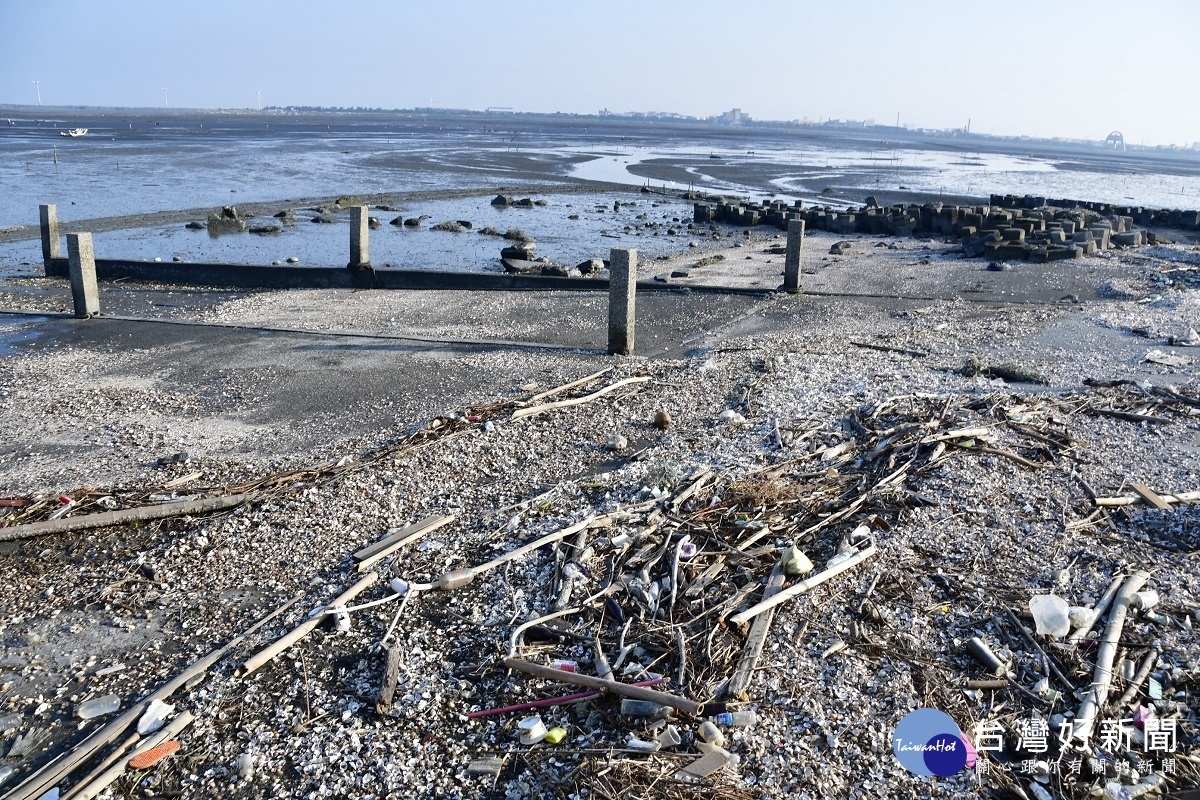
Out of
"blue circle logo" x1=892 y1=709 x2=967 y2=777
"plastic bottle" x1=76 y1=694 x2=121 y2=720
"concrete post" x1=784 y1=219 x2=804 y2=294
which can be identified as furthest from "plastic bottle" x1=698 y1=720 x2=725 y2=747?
"concrete post" x1=784 y1=219 x2=804 y2=294

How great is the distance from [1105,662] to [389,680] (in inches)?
154

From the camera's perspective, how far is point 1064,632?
202 inches

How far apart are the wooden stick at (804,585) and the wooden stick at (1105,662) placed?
1410 mm

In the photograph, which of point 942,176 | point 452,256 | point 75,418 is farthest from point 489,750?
point 942,176

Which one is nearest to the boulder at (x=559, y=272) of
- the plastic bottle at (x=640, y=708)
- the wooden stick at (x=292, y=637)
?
the wooden stick at (x=292, y=637)

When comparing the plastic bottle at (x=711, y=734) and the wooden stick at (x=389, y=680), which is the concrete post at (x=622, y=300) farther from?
the plastic bottle at (x=711, y=734)

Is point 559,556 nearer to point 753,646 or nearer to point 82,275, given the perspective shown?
point 753,646

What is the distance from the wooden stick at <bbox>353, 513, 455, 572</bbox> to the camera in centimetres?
607

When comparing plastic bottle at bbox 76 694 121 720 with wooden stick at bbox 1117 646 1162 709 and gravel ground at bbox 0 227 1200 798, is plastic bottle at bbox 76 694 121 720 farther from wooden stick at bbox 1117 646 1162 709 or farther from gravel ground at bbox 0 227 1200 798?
wooden stick at bbox 1117 646 1162 709

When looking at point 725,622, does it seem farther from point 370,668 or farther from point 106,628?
point 106,628

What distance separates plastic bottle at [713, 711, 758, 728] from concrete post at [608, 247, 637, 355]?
751 cm

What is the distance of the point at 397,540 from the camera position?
20.7ft

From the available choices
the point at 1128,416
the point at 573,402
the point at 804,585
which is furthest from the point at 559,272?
the point at 804,585

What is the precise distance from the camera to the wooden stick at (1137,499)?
6.66m
